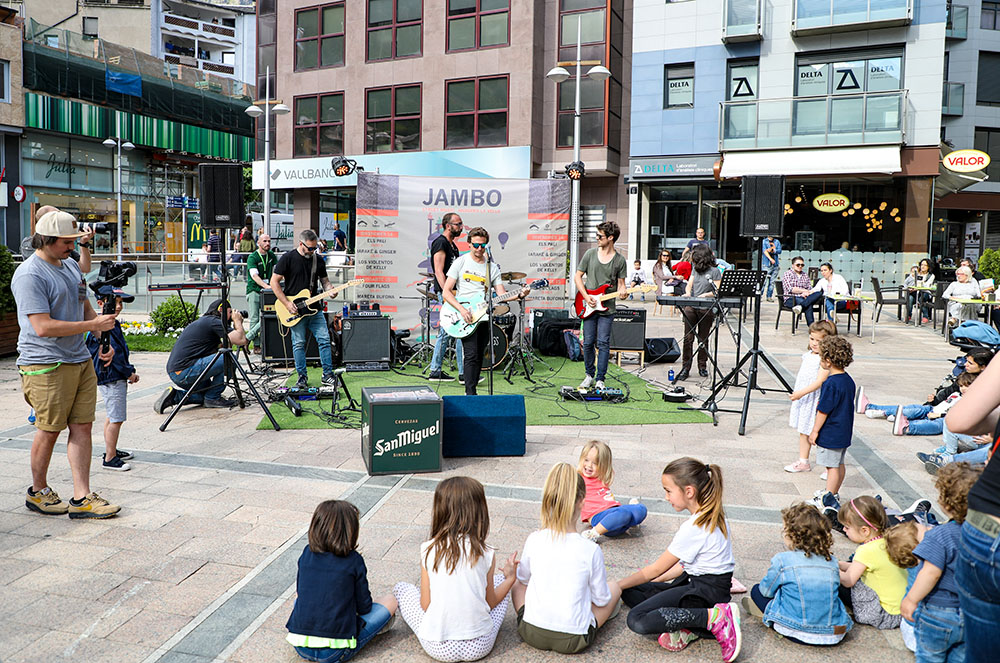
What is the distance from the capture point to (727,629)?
3285 mm

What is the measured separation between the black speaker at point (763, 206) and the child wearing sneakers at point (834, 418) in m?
2.62

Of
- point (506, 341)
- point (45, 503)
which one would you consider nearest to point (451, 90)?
point (506, 341)

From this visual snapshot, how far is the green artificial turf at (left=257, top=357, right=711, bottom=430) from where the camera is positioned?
760 centimetres

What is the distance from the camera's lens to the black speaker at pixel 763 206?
752 cm

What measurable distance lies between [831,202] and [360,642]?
22.3m

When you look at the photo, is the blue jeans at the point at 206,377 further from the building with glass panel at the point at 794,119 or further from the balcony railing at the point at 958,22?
the balcony railing at the point at 958,22

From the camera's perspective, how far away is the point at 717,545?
11.5 feet

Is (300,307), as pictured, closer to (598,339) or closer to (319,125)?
(598,339)

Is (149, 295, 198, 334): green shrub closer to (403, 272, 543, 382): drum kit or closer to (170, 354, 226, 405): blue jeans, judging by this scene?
(403, 272, 543, 382): drum kit

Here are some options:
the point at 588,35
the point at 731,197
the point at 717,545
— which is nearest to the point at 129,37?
the point at 588,35

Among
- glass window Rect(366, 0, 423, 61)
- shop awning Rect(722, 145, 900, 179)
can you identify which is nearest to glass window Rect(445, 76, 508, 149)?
glass window Rect(366, 0, 423, 61)

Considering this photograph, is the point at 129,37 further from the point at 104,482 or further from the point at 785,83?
the point at 104,482

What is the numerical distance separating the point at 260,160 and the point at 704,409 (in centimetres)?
2728

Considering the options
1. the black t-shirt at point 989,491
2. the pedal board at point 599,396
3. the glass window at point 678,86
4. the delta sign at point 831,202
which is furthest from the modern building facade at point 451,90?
the black t-shirt at point 989,491
